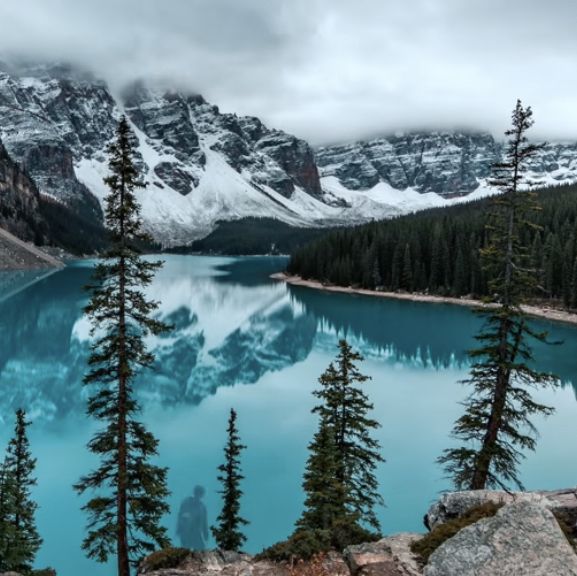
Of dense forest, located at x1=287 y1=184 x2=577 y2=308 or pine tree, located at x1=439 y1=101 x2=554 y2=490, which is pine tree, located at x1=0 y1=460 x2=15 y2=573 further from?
dense forest, located at x1=287 y1=184 x2=577 y2=308

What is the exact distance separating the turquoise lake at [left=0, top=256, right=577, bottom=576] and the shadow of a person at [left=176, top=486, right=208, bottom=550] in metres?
0.39

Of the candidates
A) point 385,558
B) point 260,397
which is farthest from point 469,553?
point 260,397

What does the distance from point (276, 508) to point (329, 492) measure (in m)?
10.9

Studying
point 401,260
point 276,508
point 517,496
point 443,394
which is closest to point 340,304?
point 401,260

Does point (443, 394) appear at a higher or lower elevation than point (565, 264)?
lower

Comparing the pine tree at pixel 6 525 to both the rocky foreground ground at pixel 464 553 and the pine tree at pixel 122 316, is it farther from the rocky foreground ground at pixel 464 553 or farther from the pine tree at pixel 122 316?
the rocky foreground ground at pixel 464 553

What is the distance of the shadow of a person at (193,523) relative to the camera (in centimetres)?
2163

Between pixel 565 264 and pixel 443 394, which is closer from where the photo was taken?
pixel 443 394

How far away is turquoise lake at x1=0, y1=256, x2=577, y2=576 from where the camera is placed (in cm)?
2509

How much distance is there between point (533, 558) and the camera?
7988 millimetres

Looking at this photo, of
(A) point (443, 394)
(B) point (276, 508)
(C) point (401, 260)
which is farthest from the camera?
(C) point (401, 260)

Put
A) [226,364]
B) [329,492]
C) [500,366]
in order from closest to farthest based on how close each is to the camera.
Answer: [329,492]
[500,366]
[226,364]

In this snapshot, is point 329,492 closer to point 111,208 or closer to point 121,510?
point 121,510

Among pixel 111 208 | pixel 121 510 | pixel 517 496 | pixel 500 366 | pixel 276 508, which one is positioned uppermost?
pixel 111 208
